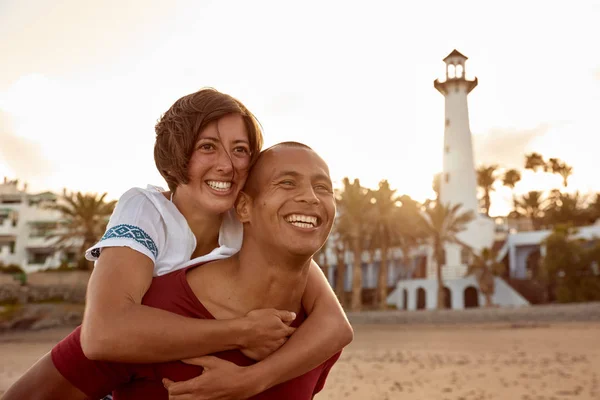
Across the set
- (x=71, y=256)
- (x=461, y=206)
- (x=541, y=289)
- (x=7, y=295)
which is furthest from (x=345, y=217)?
(x=71, y=256)

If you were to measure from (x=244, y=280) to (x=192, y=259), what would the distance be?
1.45 feet

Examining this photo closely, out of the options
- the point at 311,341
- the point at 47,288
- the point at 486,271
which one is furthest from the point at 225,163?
Result: the point at 47,288

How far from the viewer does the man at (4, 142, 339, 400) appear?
2537mm

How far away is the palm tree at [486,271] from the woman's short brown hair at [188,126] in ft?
145

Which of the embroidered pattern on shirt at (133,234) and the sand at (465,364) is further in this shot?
the sand at (465,364)

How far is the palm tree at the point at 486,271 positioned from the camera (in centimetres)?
4462

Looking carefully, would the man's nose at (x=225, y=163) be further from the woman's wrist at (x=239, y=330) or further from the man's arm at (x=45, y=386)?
the man's arm at (x=45, y=386)

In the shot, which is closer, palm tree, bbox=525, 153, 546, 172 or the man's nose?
the man's nose

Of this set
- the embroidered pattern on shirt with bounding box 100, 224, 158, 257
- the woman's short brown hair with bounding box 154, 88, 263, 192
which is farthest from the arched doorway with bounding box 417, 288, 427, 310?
the embroidered pattern on shirt with bounding box 100, 224, 158, 257

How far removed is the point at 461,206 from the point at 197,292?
50094 millimetres

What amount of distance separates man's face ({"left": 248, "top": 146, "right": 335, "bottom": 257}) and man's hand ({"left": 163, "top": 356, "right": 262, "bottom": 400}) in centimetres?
52

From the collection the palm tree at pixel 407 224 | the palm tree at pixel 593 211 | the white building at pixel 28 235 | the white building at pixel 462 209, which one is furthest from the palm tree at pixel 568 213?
the white building at pixel 28 235

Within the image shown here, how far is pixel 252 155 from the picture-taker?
Result: 2.98 m

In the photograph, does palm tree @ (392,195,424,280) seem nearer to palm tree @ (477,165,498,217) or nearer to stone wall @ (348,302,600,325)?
stone wall @ (348,302,600,325)
